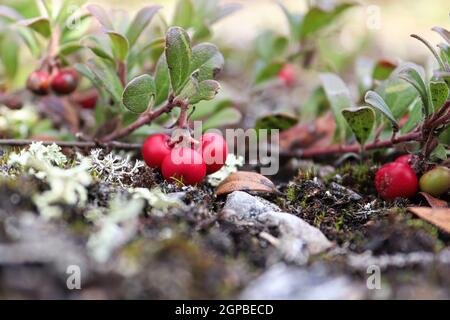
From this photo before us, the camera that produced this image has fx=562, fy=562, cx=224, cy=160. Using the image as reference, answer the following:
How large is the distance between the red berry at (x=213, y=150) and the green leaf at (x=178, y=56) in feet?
0.76

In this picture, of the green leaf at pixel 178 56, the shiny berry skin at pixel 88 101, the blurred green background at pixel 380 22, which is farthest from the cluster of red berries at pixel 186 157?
the blurred green background at pixel 380 22

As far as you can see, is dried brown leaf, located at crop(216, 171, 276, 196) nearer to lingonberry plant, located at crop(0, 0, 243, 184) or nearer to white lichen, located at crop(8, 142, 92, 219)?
lingonberry plant, located at crop(0, 0, 243, 184)

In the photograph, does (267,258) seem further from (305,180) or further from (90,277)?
(305,180)

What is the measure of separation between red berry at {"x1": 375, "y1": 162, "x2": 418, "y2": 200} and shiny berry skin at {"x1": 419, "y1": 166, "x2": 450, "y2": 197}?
0.05 metres

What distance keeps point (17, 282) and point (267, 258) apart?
2.40 feet

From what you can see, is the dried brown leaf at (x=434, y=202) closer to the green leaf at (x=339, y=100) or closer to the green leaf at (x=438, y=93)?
the green leaf at (x=438, y=93)

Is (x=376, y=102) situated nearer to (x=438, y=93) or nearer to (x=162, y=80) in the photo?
(x=438, y=93)

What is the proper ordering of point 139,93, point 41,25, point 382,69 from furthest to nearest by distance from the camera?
point 382,69
point 41,25
point 139,93

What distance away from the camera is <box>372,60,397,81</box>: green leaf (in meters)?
3.08

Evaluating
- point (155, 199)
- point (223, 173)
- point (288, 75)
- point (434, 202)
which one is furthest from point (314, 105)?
point (155, 199)

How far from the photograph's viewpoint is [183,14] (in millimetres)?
3150

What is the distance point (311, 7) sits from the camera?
3426 mm

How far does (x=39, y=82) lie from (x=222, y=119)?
0.95m
